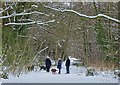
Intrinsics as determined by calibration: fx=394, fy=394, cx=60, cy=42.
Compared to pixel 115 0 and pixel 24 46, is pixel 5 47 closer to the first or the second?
pixel 24 46

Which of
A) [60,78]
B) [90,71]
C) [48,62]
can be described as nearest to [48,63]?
[48,62]

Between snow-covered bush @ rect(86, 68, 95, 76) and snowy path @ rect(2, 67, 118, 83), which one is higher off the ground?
snow-covered bush @ rect(86, 68, 95, 76)

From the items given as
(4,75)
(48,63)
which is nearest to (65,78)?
(48,63)

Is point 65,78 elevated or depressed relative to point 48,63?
depressed

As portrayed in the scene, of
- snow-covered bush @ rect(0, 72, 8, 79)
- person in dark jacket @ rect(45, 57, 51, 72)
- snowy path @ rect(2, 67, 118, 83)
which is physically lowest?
snowy path @ rect(2, 67, 118, 83)

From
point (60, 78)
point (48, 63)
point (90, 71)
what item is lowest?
point (60, 78)

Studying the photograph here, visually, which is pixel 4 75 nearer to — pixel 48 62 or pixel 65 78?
pixel 48 62

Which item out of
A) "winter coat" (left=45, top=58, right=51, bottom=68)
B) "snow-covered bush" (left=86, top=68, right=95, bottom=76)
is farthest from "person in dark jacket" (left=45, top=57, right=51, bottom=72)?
"snow-covered bush" (left=86, top=68, right=95, bottom=76)

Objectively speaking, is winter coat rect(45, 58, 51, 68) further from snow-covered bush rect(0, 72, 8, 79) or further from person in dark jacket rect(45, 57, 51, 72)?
snow-covered bush rect(0, 72, 8, 79)

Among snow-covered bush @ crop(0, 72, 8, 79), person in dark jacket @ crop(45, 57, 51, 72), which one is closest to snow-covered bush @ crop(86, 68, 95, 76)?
person in dark jacket @ crop(45, 57, 51, 72)

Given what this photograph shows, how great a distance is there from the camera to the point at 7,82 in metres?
7.00

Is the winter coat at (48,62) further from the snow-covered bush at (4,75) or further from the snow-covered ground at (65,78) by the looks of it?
the snow-covered bush at (4,75)

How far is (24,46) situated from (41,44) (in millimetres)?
304

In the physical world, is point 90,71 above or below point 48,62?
below
